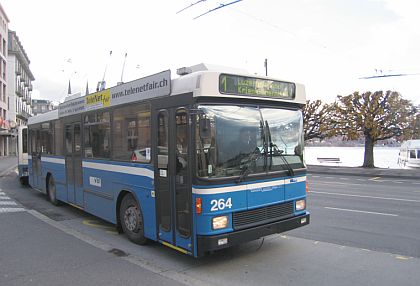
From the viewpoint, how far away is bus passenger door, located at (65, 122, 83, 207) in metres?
8.63

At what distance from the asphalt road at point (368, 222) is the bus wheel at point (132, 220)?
115 inches

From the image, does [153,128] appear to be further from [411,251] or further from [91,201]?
[411,251]

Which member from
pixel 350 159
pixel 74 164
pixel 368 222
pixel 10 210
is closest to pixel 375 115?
pixel 368 222

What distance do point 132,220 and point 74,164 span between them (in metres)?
3.08

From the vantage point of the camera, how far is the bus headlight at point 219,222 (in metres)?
4.98

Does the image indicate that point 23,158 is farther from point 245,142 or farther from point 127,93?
point 245,142

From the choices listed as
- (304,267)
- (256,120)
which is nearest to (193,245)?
(304,267)

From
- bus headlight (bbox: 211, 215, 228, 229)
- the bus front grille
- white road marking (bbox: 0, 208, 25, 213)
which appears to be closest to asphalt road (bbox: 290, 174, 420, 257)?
the bus front grille

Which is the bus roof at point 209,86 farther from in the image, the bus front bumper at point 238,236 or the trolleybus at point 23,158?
the trolleybus at point 23,158

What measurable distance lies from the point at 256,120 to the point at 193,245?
2017 mm

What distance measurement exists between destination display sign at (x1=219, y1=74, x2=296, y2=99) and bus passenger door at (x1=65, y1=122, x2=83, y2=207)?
15.4ft

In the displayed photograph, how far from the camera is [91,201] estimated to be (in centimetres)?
805

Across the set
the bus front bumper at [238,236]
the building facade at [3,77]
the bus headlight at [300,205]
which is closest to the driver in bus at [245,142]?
the bus front bumper at [238,236]

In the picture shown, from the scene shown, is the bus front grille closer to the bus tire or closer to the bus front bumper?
the bus front bumper
